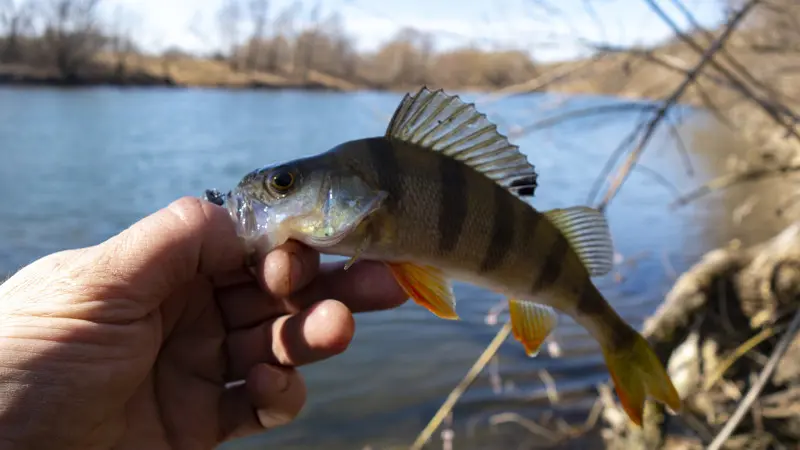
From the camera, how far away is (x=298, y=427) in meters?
5.55

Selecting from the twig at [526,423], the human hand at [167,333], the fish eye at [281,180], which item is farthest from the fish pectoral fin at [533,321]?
the twig at [526,423]

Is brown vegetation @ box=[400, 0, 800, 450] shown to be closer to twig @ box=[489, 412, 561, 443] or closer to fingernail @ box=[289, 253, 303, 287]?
twig @ box=[489, 412, 561, 443]

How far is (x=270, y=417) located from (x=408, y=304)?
19.8 ft

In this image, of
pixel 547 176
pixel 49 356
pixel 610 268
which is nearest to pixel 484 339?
pixel 610 268

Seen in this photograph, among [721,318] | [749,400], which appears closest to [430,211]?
[749,400]

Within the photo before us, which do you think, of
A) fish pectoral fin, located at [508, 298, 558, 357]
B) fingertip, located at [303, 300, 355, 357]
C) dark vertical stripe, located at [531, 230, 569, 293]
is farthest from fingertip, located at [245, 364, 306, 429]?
dark vertical stripe, located at [531, 230, 569, 293]

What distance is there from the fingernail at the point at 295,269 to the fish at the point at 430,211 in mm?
142

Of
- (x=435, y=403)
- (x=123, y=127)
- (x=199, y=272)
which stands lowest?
(x=123, y=127)

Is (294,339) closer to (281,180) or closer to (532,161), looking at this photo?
(281,180)

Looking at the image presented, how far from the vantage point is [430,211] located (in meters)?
1.74

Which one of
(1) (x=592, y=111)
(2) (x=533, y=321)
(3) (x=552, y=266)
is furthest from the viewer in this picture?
(1) (x=592, y=111)

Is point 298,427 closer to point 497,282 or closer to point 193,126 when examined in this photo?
point 497,282

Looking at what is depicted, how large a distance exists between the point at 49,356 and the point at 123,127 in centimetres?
2342

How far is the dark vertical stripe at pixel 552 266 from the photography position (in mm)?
1889
